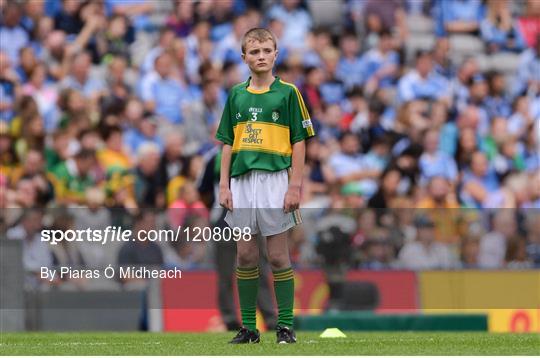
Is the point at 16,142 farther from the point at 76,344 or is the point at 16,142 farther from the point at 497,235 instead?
the point at 76,344

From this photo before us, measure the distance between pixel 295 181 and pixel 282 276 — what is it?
63cm

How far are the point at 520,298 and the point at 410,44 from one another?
7559 mm

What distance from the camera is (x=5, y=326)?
12.8 metres

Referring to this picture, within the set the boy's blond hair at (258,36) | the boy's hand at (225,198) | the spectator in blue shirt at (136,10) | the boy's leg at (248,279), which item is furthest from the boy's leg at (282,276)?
the spectator in blue shirt at (136,10)

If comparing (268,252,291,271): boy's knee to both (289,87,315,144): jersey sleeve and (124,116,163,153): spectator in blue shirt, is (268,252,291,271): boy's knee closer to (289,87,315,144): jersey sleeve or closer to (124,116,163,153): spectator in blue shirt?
(289,87,315,144): jersey sleeve

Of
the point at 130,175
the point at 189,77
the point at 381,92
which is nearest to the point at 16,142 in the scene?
the point at 130,175

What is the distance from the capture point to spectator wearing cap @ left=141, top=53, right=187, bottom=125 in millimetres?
18156

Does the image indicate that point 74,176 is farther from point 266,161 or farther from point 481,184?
point 266,161

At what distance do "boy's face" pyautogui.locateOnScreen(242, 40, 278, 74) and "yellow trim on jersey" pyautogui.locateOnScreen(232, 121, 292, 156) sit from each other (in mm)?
344

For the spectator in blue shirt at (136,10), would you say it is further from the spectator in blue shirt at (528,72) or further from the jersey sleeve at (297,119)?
the jersey sleeve at (297,119)

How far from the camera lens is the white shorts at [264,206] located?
28.7ft

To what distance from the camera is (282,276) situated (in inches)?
349

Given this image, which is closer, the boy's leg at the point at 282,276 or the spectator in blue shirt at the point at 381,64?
the boy's leg at the point at 282,276

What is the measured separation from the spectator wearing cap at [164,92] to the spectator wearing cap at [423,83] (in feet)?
11.0
